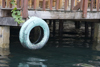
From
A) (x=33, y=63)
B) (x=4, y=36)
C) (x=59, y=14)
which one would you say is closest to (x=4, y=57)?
(x=4, y=36)

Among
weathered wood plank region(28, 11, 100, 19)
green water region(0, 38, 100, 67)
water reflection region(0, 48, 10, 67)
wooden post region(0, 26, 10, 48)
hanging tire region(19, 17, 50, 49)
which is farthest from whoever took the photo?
wooden post region(0, 26, 10, 48)

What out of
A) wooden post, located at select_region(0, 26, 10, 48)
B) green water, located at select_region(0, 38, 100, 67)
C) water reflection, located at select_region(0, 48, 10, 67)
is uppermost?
wooden post, located at select_region(0, 26, 10, 48)

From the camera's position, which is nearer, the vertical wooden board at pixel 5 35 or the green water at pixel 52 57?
the green water at pixel 52 57

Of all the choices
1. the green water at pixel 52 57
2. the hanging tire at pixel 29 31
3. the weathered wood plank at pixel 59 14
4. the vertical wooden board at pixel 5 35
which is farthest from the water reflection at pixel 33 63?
the weathered wood plank at pixel 59 14

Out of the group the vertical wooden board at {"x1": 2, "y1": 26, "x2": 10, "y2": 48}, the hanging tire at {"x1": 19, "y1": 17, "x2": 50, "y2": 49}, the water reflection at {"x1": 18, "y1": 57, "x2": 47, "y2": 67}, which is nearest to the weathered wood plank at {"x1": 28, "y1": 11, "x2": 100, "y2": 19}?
the hanging tire at {"x1": 19, "y1": 17, "x2": 50, "y2": 49}

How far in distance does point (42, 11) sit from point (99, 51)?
9.09 feet

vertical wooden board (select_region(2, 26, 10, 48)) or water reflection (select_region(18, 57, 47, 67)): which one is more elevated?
vertical wooden board (select_region(2, 26, 10, 48))

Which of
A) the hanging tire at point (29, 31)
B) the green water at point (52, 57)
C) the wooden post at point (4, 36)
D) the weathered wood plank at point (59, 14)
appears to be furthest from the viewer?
the wooden post at point (4, 36)

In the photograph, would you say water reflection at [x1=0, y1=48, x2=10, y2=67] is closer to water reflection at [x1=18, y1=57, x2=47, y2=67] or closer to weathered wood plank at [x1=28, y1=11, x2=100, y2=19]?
water reflection at [x1=18, y1=57, x2=47, y2=67]

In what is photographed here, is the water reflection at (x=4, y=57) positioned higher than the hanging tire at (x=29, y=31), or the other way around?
the hanging tire at (x=29, y=31)

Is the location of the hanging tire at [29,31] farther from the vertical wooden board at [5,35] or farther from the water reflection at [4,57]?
the vertical wooden board at [5,35]

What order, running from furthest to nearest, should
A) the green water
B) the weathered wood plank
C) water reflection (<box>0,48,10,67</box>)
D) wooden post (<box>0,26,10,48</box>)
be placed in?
1. wooden post (<box>0,26,10,48</box>)
2. the weathered wood plank
3. the green water
4. water reflection (<box>0,48,10,67</box>)

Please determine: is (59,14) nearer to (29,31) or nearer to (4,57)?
(29,31)

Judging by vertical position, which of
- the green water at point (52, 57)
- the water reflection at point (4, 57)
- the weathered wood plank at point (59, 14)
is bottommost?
the green water at point (52, 57)
